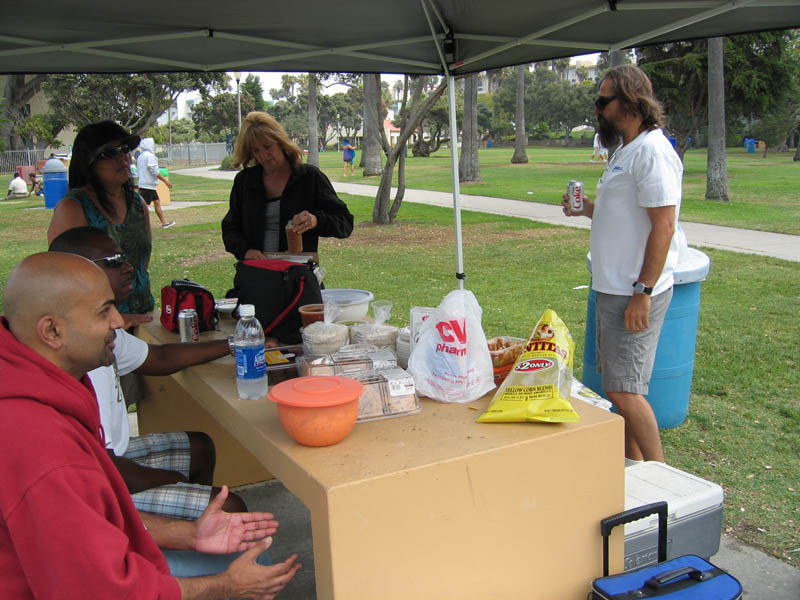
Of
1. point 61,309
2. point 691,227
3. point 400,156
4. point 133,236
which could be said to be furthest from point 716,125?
point 61,309

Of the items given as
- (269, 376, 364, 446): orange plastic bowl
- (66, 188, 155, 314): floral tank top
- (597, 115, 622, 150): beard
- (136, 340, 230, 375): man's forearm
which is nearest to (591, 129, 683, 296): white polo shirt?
(597, 115, 622, 150): beard

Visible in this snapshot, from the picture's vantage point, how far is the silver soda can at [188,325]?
108 inches

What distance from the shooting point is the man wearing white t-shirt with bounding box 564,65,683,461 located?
8.96 feet

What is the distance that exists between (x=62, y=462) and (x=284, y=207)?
8.17 ft

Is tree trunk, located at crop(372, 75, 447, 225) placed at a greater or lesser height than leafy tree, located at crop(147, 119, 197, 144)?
lesser

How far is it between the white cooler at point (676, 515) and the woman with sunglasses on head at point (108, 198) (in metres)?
2.17

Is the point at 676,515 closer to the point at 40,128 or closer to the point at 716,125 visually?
the point at 716,125

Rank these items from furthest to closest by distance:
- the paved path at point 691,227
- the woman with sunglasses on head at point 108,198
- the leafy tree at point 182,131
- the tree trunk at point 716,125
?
the leafy tree at point 182,131
the tree trunk at point 716,125
the paved path at point 691,227
the woman with sunglasses on head at point 108,198

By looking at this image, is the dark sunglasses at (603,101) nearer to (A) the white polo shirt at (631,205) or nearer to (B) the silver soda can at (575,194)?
(A) the white polo shirt at (631,205)

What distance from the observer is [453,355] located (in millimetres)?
2027

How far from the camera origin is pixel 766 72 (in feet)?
68.8

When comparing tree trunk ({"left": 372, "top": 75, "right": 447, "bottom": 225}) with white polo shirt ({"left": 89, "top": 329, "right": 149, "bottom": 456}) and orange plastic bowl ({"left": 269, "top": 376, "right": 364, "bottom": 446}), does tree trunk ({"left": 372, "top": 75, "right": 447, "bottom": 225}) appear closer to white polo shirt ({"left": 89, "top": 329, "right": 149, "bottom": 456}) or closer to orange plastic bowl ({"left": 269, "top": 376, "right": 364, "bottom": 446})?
white polo shirt ({"left": 89, "top": 329, "right": 149, "bottom": 456})

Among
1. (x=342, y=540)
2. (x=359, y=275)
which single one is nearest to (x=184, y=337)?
(x=342, y=540)

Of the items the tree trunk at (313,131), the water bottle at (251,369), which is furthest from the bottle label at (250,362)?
the tree trunk at (313,131)
